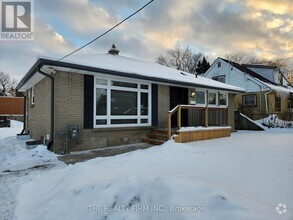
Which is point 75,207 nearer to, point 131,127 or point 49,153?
point 49,153

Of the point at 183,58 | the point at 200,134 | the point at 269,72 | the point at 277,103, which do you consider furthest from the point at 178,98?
the point at 183,58

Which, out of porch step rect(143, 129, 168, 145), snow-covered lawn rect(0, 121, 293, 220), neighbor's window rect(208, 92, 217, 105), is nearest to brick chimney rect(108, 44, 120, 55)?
porch step rect(143, 129, 168, 145)

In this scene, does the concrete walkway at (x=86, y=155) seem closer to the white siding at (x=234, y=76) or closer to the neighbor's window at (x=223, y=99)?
the neighbor's window at (x=223, y=99)

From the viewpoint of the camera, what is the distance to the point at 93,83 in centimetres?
738

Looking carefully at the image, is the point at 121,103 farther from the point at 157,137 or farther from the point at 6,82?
the point at 6,82

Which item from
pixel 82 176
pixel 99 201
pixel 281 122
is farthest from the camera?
pixel 281 122

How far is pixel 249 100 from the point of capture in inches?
794

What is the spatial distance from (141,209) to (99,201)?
2.19 feet

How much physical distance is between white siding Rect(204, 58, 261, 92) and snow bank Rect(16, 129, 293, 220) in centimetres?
1665

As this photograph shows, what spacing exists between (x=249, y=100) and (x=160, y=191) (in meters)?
20.0

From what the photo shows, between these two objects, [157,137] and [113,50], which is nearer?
[157,137]

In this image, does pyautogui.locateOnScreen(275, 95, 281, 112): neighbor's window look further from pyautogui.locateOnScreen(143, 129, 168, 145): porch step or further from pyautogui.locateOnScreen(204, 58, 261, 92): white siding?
pyautogui.locateOnScreen(143, 129, 168, 145): porch step

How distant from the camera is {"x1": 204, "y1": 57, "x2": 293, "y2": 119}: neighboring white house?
748 inches

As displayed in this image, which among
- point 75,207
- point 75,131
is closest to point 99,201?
point 75,207
